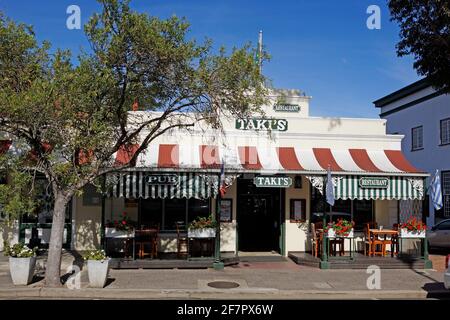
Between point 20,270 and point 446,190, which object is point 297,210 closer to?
point 20,270

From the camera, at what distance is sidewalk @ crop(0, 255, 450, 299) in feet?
34.1

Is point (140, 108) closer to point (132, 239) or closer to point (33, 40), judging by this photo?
point (33, 40)

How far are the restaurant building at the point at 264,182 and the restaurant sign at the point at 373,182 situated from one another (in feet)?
0.10

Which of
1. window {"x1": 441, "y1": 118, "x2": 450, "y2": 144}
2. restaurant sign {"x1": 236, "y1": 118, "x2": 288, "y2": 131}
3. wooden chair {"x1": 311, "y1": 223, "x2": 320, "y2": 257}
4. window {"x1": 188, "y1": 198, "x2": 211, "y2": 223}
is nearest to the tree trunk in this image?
window {"x1": 188, "y1": 198, "x2": 211, "y2": 223}

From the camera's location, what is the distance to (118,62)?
10.2m

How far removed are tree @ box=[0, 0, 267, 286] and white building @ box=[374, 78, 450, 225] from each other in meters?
17.8

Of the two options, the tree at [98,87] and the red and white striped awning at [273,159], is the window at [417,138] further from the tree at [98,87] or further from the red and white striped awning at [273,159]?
the tree at [98,87]

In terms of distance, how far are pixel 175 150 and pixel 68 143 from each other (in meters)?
5.27

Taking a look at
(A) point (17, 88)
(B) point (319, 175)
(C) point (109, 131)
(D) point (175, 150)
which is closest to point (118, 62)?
(C) point (109, 131)

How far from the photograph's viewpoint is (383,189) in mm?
14625

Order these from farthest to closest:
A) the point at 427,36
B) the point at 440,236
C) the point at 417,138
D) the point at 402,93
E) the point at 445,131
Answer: the point at 402,93 → the point at 417,138 → the point at 445,131 → the point at 440,236 → the point at 427,36

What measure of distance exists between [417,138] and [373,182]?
49.4 ft

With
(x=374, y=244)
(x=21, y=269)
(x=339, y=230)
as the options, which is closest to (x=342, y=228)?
(x=339, y=230)

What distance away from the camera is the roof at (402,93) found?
26992mm
